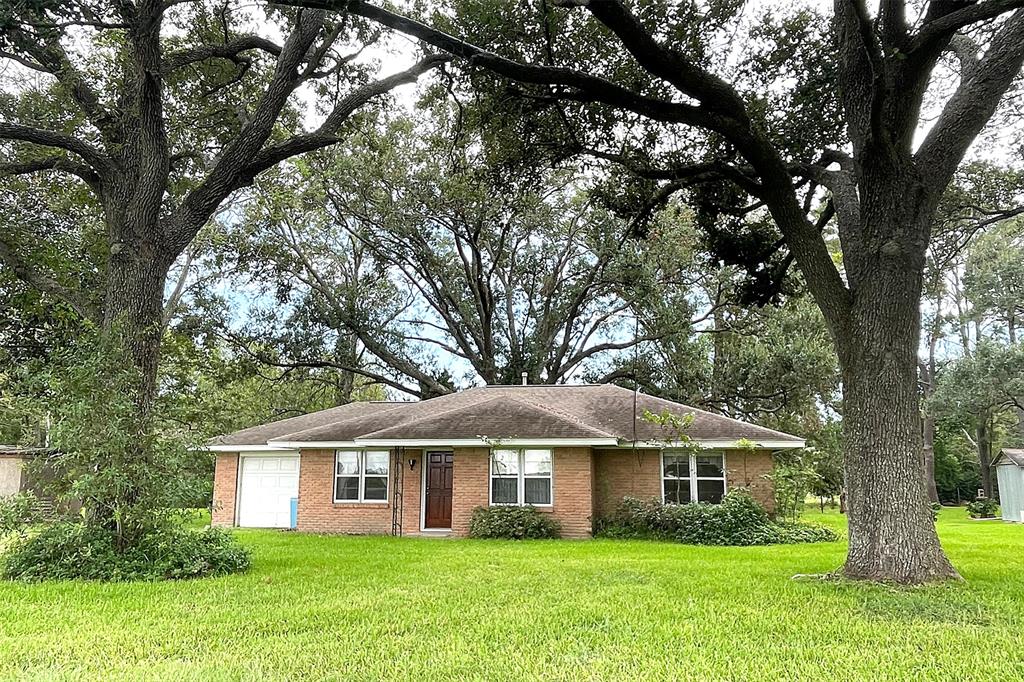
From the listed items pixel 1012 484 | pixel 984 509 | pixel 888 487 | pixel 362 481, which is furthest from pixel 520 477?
pixel 984 509

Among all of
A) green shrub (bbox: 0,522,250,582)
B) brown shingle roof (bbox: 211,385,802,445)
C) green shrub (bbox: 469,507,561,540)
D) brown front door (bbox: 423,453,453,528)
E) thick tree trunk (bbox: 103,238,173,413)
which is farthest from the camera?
brown front door (bbox: 423,453,453,528)

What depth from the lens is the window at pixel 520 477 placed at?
15828 millimetres

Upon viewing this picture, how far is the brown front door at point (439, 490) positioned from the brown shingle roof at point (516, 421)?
1067mm

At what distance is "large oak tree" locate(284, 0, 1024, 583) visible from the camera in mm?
8320

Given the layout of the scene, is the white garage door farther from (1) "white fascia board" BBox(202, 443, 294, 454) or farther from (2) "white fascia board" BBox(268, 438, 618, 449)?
(2) "white fascia board" BBox(268, 438, 618, 449)

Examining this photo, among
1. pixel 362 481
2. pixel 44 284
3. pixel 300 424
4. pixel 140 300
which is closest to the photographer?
pixel 140 300

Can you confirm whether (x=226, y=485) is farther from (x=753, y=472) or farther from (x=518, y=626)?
(x=518, y=626)

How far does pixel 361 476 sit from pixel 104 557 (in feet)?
26.3

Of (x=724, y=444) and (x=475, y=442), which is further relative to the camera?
(x=724, y=444)

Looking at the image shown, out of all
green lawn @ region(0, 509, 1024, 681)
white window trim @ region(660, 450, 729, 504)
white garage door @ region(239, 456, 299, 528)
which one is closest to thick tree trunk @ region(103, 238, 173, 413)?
green lawn @ region(0, 509, 1024, 681)

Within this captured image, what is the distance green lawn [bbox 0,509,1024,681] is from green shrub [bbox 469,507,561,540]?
15.4ft

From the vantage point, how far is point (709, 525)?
49.1 feet

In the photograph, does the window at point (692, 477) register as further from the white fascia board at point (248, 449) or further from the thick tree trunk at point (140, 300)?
the thick tree trunk at point (140, 300)

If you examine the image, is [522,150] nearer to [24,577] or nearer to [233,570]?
[233,570]
